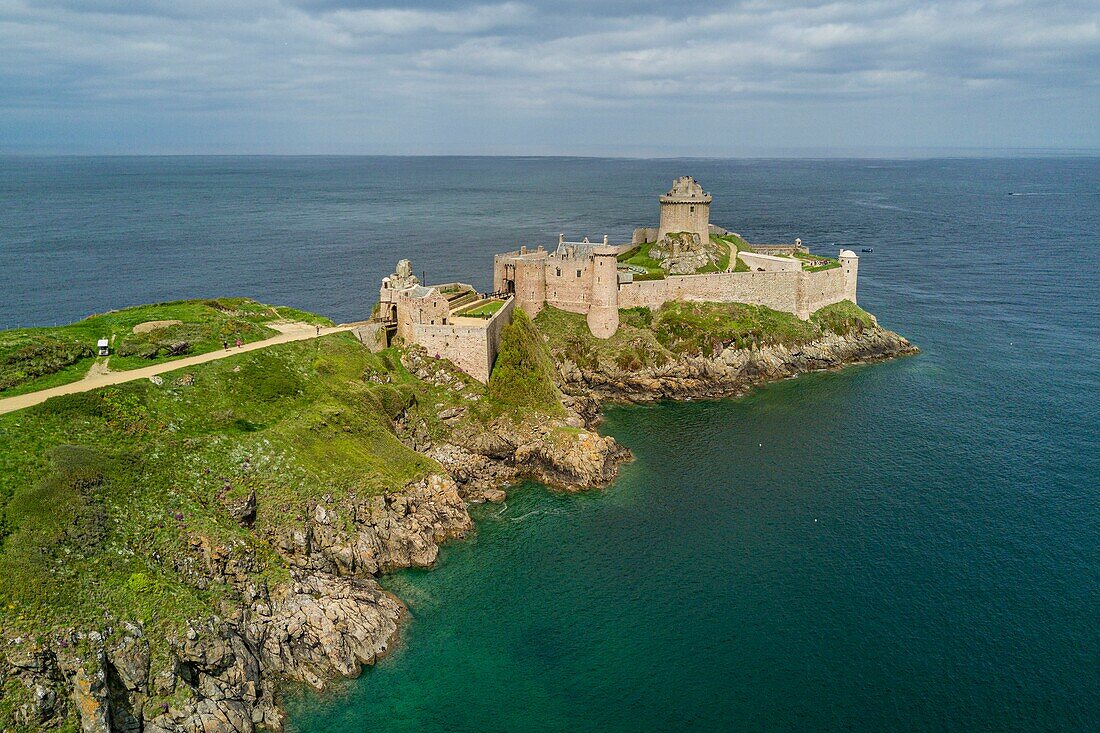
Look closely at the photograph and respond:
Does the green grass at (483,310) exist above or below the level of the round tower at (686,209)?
below

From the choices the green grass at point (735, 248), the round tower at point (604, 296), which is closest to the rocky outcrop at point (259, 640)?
the round tower at point (604, 296)

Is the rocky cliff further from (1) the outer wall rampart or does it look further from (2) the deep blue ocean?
(1) the outer wall rampart

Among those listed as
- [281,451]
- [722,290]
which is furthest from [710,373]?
[281,451]

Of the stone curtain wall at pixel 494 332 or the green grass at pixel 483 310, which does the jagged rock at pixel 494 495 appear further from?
the green grass at pixel 483 310

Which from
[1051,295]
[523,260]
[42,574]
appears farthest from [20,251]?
[1051,295]

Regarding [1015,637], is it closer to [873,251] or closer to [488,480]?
[488,480]

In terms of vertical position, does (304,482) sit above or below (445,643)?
above

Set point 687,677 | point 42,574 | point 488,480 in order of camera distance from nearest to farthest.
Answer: point 42,574, point 687,677, point 488,480
